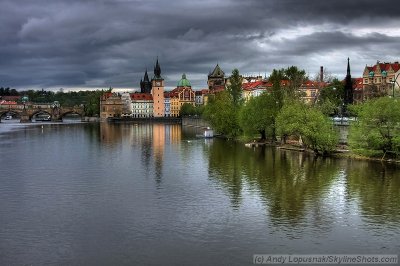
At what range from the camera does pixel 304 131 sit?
59.0 meters

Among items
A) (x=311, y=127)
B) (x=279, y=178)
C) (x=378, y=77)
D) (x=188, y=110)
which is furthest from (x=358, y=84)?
(x=279, y=178)

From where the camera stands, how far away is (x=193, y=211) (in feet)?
104

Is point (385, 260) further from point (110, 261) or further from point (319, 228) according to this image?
point (110, 261)

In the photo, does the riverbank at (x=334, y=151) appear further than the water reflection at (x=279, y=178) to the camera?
Yes

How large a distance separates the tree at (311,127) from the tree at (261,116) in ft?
35.7

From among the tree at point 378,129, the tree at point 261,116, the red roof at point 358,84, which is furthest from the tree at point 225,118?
the red roof at point 358,84

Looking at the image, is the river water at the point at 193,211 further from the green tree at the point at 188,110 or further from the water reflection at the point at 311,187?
the green tree at the point at 188,110

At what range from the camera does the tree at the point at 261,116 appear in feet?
248

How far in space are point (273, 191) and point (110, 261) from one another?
17690 millimetres

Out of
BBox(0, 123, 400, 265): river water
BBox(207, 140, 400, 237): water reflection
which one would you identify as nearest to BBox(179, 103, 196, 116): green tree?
BBox(207, 140, 400, 237): water reflection

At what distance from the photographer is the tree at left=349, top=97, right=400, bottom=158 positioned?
51844 millimetres

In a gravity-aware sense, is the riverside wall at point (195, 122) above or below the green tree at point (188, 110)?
below

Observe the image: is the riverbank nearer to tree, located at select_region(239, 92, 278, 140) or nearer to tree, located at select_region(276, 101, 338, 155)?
tree, located at select_region(276, 101, 338, 155)

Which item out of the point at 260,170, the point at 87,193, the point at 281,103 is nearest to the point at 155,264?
the point at 87,193
